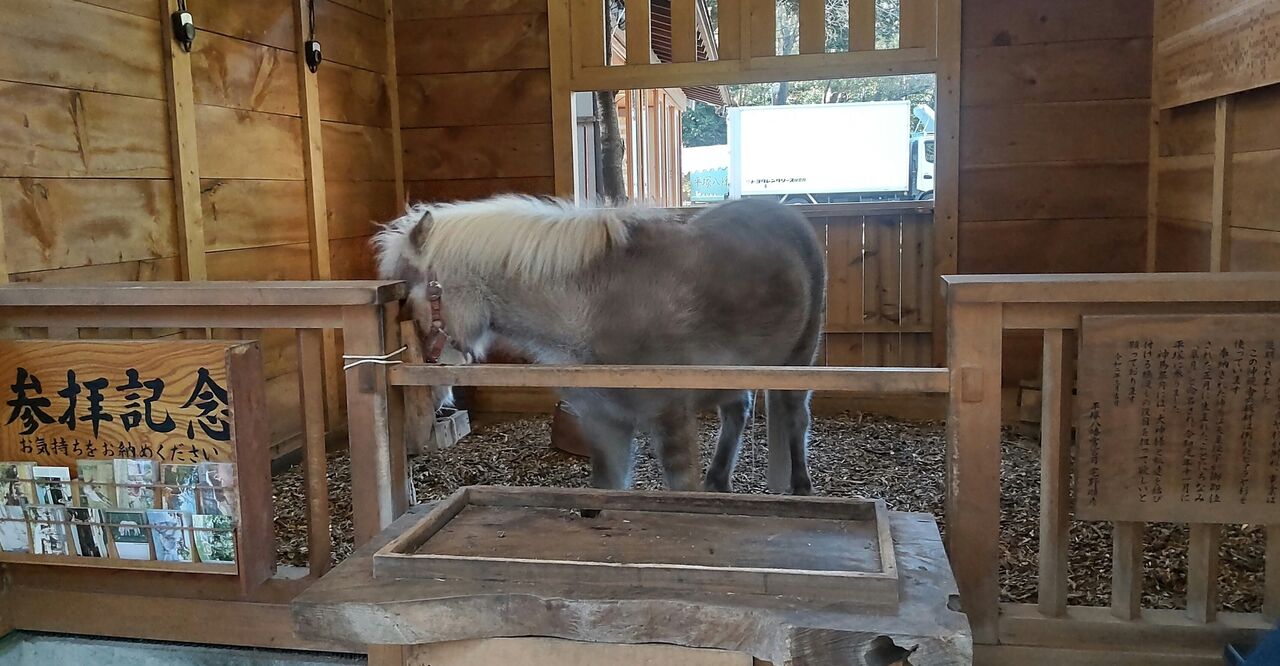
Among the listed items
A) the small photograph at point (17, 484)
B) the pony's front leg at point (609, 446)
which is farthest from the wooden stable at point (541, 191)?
the pony's front leg at point (609, 446)

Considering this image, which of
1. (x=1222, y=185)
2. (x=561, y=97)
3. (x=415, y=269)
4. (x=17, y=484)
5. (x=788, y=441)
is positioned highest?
(x=561, y=97)

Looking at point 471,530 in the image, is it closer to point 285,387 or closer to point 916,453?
point 285,387

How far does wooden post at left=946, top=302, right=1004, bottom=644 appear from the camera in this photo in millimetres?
1730

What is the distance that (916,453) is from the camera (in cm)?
399

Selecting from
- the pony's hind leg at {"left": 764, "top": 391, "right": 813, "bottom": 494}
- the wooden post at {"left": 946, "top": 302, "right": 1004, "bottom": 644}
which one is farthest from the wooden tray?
the pony's hind leg at {"left": 764, "top": 391, "right": 813, "bottom": 494}

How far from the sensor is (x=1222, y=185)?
A: 310 centimetres

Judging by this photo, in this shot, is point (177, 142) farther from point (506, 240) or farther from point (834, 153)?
point (834, 153)

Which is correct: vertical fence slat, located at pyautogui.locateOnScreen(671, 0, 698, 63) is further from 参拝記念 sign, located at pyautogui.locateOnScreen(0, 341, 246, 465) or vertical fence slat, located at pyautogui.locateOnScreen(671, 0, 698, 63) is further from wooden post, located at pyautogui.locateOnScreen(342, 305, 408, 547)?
参拝記念 sign, located at pyautogui.locateOnScreen(0, 341, 246, 465)

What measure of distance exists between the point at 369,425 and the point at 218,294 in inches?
17.2

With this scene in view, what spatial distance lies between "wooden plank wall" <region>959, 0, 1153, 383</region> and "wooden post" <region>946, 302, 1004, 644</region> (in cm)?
280

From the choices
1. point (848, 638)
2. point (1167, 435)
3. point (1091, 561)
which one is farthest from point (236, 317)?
point (1091, 561)

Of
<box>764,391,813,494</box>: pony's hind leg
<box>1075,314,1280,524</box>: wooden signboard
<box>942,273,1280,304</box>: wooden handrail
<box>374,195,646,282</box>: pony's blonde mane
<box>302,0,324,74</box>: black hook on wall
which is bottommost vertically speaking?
<box>764,391,813,494</box>: pony's hind leg

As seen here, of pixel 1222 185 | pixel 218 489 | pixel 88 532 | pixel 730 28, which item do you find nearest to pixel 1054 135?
pixel 1222 185

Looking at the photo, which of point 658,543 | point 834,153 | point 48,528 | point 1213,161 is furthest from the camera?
point 834,153
